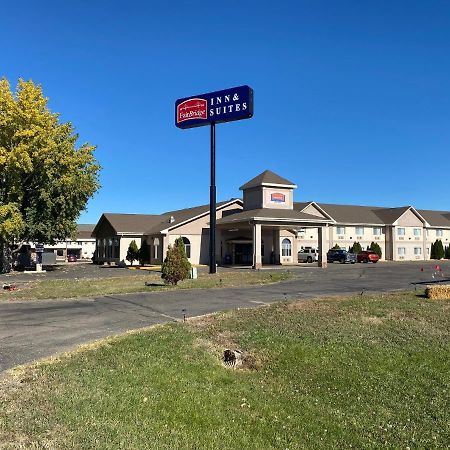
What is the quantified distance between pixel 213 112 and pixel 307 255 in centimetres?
2639

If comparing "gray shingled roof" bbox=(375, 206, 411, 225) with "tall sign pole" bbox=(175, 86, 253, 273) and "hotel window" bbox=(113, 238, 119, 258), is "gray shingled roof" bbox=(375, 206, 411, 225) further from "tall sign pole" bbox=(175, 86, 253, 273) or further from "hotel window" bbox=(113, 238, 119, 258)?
"tall sign pole" bbox=(175, 86, 253, 273)

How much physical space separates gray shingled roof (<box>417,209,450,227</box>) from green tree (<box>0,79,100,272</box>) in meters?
51.3

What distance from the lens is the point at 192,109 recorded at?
35.4m

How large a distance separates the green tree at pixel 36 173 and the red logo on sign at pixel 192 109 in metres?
9.57

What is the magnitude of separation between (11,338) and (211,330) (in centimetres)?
433

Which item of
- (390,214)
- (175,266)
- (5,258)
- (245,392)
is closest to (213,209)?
(175,266)

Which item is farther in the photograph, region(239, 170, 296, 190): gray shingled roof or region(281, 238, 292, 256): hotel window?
region(281, 238, 292, 256): hotel window

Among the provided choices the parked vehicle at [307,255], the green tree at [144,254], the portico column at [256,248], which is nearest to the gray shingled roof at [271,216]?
the portico column at [256,248]

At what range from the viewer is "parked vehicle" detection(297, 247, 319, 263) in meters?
55.7

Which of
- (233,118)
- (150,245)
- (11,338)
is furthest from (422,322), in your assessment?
(150,245)

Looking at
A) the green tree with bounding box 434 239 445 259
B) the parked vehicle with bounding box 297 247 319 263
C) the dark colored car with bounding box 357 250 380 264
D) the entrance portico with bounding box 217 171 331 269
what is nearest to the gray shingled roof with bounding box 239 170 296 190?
the entrance portico with bounding box 217 171 331 269

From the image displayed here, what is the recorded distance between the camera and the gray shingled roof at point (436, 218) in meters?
71.2

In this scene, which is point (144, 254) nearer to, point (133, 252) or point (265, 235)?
point (133, 252)

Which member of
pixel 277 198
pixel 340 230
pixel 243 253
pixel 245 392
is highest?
pixel 277 198
